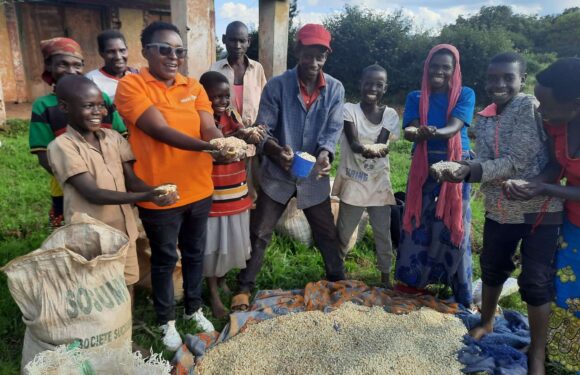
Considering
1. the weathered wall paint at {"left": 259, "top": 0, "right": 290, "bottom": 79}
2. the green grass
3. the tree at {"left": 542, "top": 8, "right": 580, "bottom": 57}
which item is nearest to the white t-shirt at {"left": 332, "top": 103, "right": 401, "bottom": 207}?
the green grass

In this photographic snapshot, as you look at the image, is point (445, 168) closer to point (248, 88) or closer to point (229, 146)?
point (229, 146)

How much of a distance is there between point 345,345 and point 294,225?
173 centimetres

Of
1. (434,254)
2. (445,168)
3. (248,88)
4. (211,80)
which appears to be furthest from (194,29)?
(434,254)

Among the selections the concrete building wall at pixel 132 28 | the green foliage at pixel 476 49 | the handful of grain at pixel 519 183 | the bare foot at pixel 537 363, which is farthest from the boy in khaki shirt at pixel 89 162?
the green foliage at pixel 476 49

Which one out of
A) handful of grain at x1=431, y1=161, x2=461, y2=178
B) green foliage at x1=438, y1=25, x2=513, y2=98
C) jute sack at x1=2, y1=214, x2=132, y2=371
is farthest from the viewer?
green foliage at x1=438, y1=25, x2=513, y2=98

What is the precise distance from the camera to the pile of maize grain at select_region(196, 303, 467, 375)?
2426 millimetres

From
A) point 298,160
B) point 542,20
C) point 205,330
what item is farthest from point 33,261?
point 542,20

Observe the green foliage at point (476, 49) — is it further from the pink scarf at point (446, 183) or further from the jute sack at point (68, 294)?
the jute sack at point (68, 294)

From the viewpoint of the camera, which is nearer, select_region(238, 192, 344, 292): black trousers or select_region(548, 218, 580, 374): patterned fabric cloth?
select_region(548, 218, 580, 374): patterned fabric cloth

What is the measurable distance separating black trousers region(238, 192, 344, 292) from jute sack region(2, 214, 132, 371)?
129cm

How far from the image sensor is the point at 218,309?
311 cm

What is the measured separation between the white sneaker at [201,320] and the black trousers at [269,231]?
46cm

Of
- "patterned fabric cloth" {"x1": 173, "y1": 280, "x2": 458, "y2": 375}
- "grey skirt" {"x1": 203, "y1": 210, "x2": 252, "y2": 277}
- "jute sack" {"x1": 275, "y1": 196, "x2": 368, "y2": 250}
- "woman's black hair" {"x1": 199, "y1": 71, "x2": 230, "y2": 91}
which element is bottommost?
"patterned fabric cloth" {"x1": 173, "y1": 280, "x2": 458, "y2": 375}

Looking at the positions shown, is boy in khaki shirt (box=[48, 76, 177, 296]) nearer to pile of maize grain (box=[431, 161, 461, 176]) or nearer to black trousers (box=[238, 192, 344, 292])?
black trousers (box=[238, 192, 344, 292])
